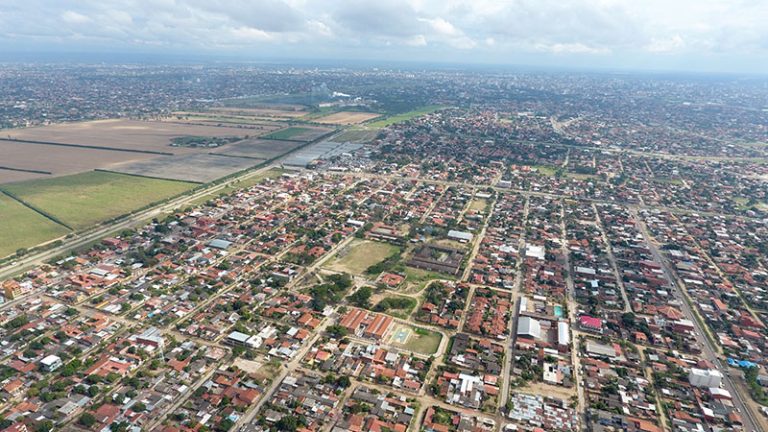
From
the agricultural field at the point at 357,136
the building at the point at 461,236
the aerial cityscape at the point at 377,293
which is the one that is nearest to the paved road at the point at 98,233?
the aerial cityscape at the point at 377,293

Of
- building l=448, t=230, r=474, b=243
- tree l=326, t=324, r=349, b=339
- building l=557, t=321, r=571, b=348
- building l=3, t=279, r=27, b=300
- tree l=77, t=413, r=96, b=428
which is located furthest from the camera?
building l=448, t=230, r=474, b=243

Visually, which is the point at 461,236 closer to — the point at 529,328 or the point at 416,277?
the point at 416,277

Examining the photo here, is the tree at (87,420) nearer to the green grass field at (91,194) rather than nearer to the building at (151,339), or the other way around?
the building at (151,339)

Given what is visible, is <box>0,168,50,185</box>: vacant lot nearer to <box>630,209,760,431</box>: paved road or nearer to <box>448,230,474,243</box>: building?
<box>448,230,474,243</box>: building

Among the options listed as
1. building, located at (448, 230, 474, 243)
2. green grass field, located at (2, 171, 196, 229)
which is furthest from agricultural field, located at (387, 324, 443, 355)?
green grass field, located at (2, 171, 196, 229)

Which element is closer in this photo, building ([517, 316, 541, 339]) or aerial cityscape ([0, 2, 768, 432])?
aerial cityscape ([0, 2, 768, 432])

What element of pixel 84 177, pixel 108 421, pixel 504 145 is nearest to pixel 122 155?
pixel 84 177
